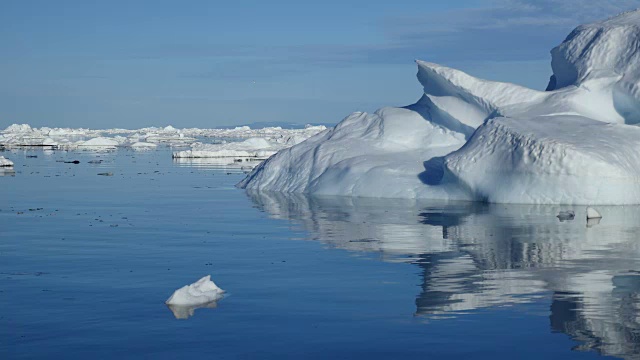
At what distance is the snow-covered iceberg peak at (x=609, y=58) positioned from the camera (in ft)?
89.2

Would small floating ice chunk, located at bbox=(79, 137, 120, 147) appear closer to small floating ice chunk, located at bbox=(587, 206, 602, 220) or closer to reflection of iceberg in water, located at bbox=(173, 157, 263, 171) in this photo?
reflection of iceberg in water, located at bbox=(173, 157, 263, 171)

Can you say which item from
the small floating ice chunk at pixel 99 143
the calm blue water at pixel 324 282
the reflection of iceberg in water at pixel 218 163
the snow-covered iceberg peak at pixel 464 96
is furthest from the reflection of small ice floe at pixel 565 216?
the small floating ice chunk at pixel 99 143

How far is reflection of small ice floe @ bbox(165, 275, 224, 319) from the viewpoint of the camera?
10484 mm

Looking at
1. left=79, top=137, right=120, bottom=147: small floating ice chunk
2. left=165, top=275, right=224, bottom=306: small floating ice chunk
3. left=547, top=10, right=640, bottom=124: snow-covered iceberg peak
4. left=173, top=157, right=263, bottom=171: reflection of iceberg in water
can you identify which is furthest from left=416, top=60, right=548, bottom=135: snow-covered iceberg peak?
left=79, top=137, right=120, bottom=147: small floating ice chunk

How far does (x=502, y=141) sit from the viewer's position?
2408 cm

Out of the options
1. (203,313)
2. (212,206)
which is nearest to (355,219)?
(212,206)

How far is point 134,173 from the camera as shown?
41.2 meters

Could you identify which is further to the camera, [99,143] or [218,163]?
[99,143]

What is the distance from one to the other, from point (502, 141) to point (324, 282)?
13.1 meters

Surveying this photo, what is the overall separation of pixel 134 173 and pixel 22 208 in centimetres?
1769

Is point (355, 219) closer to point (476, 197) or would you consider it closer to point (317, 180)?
point (476, 197)

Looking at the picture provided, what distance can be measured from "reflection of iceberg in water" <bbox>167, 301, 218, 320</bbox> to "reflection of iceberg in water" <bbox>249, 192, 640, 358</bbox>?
8.20ft

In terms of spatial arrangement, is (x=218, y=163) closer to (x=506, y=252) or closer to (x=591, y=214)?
(x=591, y=214)

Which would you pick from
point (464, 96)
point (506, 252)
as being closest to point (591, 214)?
point (506, 252)
